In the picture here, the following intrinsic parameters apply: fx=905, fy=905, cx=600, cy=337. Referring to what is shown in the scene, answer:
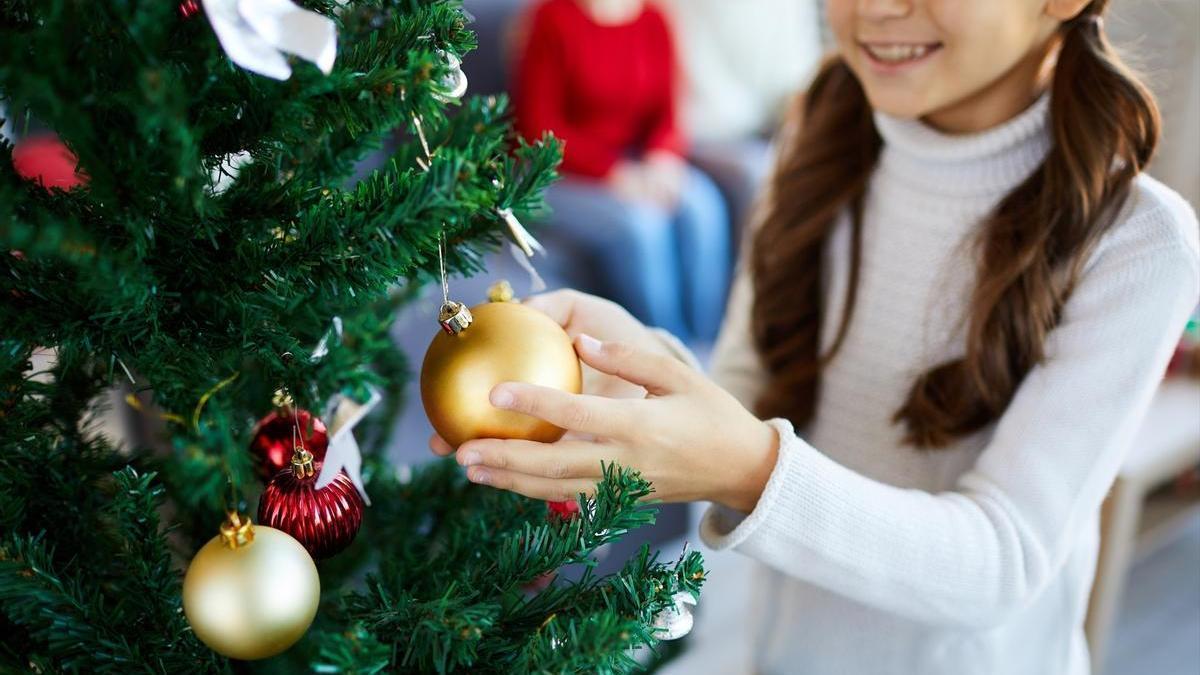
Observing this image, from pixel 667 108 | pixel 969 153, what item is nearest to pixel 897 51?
pixel 969 153

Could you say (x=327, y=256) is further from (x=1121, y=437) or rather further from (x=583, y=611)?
(x=1121, y=437)

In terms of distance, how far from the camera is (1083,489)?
2.35ft

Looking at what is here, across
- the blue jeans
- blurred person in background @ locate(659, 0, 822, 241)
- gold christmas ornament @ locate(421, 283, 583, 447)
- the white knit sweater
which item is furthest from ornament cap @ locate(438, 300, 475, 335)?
blurred person in background @ locate(659, 0, 822, 241)

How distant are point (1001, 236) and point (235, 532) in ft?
2.25

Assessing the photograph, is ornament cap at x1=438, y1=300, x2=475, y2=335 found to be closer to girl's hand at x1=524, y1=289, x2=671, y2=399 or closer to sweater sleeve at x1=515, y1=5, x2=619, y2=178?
girl's hand at x1=524, y1=289, x2=671, y2=399

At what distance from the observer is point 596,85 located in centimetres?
273

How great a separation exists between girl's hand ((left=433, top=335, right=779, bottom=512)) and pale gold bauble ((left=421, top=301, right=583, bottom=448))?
0.5 inches

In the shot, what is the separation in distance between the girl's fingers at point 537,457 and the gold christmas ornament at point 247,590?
11 cm

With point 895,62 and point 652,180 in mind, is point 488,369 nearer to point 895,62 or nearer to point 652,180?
point 895,62

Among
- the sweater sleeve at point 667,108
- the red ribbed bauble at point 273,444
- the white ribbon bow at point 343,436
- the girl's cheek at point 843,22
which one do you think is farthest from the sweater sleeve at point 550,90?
the white ribbon bow at point 343,436

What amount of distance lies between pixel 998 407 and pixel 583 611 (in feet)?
1.59

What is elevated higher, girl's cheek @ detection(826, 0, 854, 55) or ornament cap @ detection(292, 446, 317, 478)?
girl's cheek @ detection(826, 0, 854, 55)

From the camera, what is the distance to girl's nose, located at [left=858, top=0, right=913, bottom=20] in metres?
0.77

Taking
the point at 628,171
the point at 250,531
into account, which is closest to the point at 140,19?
the point at 250,531
